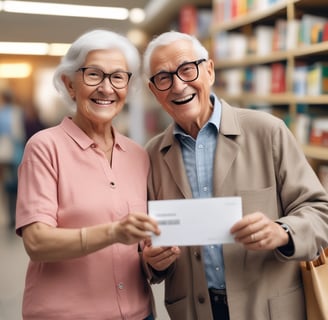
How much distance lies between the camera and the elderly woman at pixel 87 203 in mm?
1311

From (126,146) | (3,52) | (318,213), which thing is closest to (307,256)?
(318,213)

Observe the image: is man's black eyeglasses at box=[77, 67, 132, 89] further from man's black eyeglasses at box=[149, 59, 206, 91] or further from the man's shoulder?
the man's shoulder

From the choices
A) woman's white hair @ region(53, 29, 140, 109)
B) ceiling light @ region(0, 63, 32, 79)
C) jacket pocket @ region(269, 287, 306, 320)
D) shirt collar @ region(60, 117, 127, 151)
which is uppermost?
ceiling light @ region(0, 63, 32, 79)

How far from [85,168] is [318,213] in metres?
0.78

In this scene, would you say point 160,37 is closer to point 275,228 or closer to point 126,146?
point 126,146

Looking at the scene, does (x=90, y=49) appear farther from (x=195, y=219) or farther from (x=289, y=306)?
(x=289, y=306)

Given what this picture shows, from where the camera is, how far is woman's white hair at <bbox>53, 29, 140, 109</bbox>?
59.6 inches

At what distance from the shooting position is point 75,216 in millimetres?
1406

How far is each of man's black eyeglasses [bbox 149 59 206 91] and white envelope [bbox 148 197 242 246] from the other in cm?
53

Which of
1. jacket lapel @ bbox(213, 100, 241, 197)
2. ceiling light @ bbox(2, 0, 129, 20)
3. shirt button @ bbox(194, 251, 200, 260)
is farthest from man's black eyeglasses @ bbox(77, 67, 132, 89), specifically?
ceiling light @ bbox(2, 0, 129, 20)

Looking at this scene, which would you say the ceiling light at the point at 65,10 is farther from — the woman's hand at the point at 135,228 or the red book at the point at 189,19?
the woman's hand at the point at 135,228

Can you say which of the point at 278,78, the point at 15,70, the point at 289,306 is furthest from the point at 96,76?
the point at 15,70

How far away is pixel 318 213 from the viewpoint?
144 cm

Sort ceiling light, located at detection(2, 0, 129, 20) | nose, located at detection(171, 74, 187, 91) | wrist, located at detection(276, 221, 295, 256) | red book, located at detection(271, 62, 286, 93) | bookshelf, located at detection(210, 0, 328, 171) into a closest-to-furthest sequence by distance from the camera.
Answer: wrist, located at detection(276, 221, 295, 256)
nose, located at detection(171, 74, 187, 91)
bookshelf, located at detection(210, 0, 328, 171)
red book, located at detection(271, 62, 286, 93)
ceiling light, located at detection(2, 0, 129, 20)
